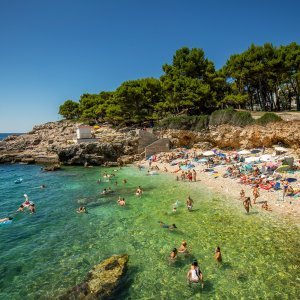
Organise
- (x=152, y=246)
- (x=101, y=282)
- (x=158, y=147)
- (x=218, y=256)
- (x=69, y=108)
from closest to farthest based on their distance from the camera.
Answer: (x=101, y=282)
(x=218, y=256)
(x=152, y=246)
(x=158, y=147)
(x=69, y=108)

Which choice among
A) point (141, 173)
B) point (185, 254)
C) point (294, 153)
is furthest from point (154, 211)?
point (294, 153)

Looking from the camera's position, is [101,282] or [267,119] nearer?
[101,282]

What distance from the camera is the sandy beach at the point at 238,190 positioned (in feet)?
58.7

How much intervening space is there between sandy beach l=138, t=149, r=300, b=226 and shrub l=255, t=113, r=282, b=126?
9193mm

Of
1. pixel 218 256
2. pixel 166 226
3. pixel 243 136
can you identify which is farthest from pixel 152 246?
pixel 243 136

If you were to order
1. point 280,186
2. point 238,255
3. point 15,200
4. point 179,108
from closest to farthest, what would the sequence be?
point 238,255, point 280,186, point 15,200, point 179,108

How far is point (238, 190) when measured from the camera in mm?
23656

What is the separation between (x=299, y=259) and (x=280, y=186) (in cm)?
1179

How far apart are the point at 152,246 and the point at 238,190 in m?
12.5

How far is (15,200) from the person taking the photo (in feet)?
85.3

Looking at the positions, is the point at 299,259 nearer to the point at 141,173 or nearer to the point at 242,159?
the point at 242,159

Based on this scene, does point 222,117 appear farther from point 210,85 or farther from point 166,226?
point 166,226

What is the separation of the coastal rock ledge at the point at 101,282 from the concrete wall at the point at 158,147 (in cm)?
3071

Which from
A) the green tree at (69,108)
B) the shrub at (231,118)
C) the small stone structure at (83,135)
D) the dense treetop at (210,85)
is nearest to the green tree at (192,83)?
the dense treetop at (210,85)
